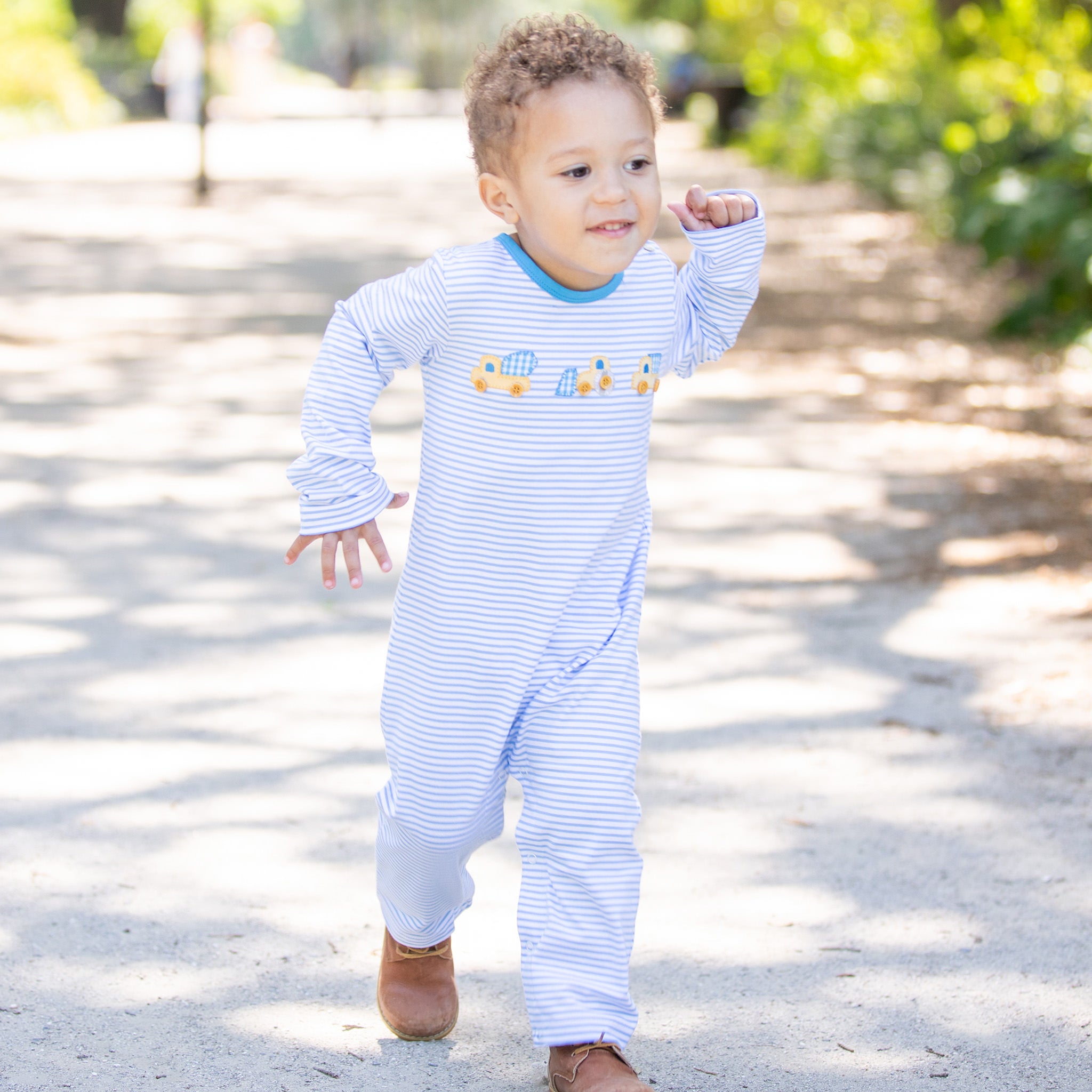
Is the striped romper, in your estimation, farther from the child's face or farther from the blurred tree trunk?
the blurred tree trunk

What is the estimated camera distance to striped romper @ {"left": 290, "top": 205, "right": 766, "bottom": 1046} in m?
2.28

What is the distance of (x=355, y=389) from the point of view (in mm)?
2277

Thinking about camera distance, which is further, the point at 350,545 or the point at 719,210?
the point at 719,210

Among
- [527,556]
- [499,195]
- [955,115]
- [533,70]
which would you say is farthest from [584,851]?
[955,115]

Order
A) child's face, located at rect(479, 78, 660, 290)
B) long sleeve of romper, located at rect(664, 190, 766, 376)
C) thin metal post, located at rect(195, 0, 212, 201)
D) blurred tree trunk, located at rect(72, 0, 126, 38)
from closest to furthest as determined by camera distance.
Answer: child's face, located at rect(479, 78, 660, 290), long sleeve of romper, located at rect(664, 190, 766, 376), thin metal post, located at rect(195, 0, 212, 201), blurred tree trunk, located at rect(72, 0, 126, 38)

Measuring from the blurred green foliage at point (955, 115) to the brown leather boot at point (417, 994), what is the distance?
5316 mm

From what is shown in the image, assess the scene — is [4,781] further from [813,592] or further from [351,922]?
[813,592]

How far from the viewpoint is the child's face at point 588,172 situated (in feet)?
7.26

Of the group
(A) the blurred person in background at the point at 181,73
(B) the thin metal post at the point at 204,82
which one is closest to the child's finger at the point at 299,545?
(B) the thin metal post at the point at 204,82

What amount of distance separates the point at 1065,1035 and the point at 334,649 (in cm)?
247

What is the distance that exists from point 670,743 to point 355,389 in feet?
6.16

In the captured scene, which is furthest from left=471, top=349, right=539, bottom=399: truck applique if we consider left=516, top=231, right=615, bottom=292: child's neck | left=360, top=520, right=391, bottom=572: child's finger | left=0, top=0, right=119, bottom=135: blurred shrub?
left=0, top=0, right=119, bottom=135: blurred shrub

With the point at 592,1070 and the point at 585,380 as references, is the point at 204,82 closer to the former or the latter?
the point at 585,380

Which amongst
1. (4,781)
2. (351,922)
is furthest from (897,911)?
(4,781)
